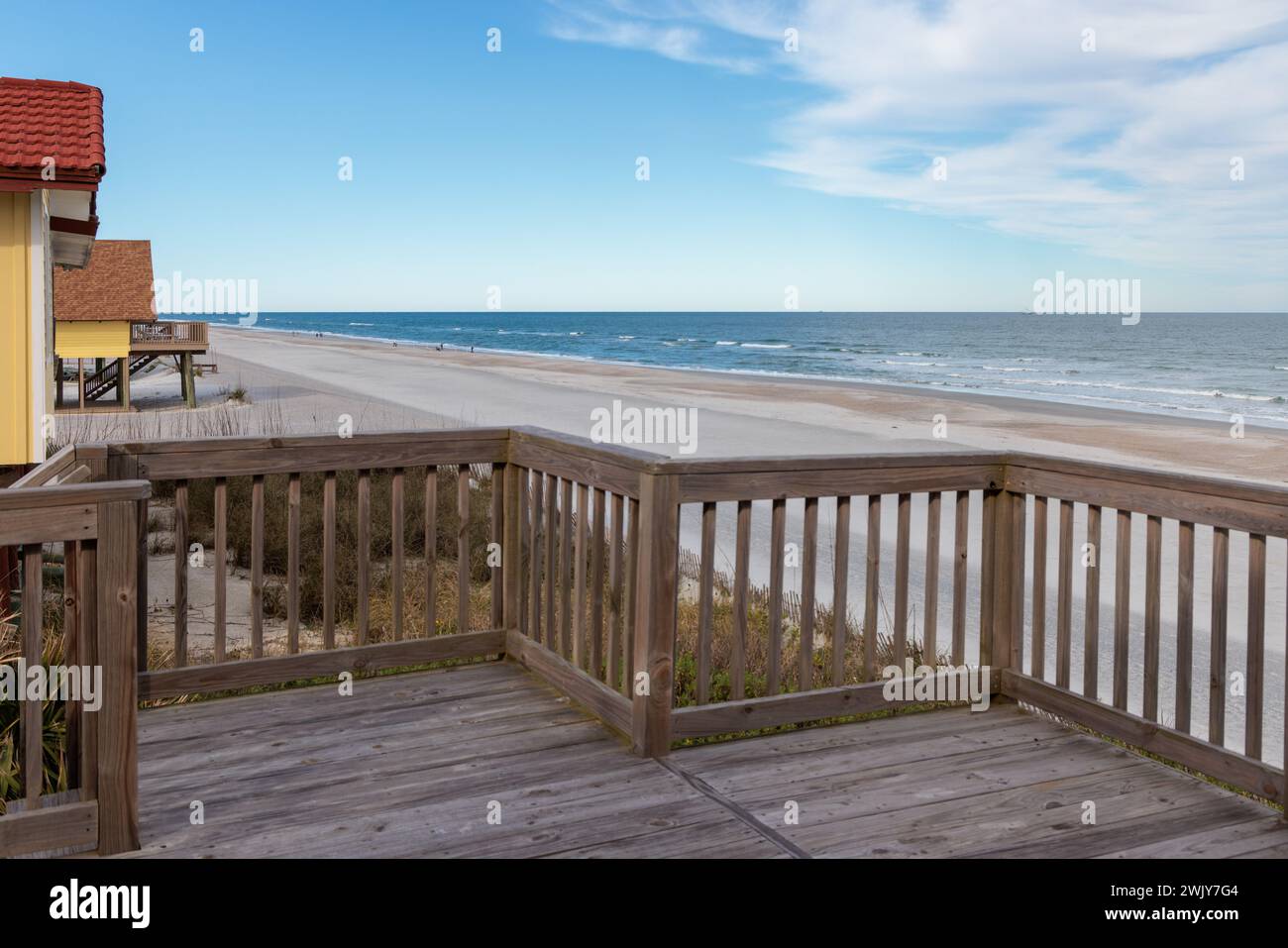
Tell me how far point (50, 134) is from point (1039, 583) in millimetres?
7348

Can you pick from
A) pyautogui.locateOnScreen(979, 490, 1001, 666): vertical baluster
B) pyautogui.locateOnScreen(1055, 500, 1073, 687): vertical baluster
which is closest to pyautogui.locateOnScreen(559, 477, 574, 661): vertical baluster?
pyautogui.locateOnScreen(979, 490, 1001, 666): vertical baluster

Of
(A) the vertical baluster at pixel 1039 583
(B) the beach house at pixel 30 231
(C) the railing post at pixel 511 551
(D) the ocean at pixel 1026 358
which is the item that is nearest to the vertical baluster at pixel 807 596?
(A) the vertical baluster at pixel 1039 583

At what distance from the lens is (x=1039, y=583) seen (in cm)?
498

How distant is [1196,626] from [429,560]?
19.7 feet

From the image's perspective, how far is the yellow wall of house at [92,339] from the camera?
31.1 meters

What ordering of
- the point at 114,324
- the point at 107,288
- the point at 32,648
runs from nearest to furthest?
the point at 32,648 → the point at 114,324 → the point at 107,288

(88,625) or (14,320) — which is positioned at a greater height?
(14,320)

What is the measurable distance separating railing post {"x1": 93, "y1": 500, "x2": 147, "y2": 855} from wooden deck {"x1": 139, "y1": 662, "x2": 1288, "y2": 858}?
0.44ft

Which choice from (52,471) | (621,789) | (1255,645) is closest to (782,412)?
(1255,645)

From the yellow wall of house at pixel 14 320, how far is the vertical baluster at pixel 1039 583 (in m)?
6.89

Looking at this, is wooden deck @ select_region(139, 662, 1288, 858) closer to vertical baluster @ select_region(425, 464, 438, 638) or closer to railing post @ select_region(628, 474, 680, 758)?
railing post @ select_region(628, 474, 680, 758)

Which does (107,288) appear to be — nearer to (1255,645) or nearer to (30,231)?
(30,231)

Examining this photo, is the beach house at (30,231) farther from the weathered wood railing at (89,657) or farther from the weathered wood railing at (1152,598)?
the weathered wood railing at (1152,598)

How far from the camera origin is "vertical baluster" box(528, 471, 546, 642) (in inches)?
217
